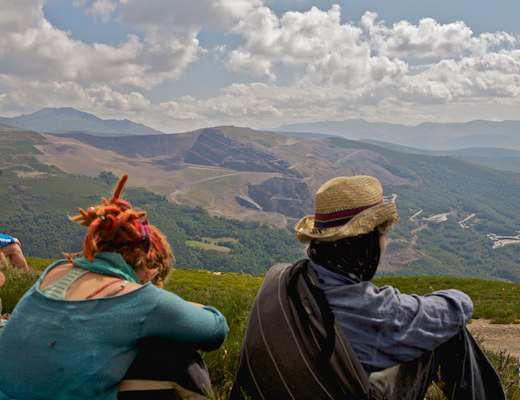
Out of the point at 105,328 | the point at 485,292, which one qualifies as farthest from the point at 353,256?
the point at 485,292

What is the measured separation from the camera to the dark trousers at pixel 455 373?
293 centimetres

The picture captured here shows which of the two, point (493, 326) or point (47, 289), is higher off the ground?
point (47, 289)

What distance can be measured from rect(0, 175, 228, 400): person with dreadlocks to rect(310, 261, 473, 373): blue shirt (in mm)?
874

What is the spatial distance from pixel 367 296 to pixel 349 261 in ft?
0.87

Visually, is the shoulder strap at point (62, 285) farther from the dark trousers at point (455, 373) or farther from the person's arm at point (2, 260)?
the person's arm at point (2, 260)

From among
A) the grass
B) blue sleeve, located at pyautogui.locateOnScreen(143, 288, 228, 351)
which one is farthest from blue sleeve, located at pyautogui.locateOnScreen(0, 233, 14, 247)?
the grass

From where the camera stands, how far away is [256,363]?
118 inches

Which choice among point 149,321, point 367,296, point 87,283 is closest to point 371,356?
point 367,296

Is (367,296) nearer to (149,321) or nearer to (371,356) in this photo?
(371,356)

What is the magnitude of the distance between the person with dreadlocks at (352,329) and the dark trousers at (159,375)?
401 mm

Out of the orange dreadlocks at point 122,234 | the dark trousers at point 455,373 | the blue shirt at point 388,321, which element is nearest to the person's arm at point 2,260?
the orange dreadlocks at point 122,234

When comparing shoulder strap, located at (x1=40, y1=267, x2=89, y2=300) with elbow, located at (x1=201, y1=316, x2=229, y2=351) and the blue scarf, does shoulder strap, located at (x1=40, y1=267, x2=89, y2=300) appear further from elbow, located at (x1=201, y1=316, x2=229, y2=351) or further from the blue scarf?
elbow, located at (x1=201, y1=316, x2=229, y2=351)

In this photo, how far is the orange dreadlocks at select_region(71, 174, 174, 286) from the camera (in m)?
→ 2.72

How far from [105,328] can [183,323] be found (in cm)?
46
